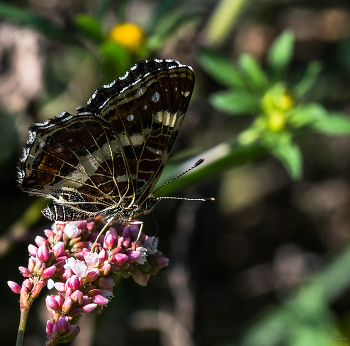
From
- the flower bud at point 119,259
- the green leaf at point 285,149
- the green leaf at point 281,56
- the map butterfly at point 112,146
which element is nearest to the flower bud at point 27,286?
the flower bud at point 119,259


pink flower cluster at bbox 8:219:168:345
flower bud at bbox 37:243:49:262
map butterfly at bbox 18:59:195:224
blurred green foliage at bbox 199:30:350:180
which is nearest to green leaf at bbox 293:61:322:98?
blurred green foliage at bbox 199:30:350:180

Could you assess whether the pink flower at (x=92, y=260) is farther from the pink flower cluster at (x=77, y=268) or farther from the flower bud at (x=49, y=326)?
the flower bud at (x=49, y=326)

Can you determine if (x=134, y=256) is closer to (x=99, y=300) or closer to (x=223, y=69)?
(x=99, y=300)

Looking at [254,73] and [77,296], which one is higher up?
[254,73]

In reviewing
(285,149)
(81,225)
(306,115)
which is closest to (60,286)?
(81,225)

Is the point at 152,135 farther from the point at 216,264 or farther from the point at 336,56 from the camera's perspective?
the point at 336,56

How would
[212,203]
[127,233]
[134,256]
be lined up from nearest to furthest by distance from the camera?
[134,256]
[127,233]
[212,203]

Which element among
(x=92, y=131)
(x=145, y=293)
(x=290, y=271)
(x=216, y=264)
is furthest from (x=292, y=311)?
(x=92, y=131)
